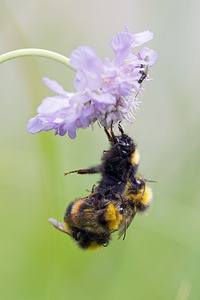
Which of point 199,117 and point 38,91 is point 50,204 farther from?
point 199,117

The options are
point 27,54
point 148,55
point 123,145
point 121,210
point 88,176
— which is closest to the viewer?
point 27,54

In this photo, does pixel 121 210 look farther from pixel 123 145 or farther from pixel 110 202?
pixel 123 145

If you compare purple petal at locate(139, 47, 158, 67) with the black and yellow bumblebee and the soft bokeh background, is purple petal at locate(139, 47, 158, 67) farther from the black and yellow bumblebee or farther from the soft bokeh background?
the soft bokeh background

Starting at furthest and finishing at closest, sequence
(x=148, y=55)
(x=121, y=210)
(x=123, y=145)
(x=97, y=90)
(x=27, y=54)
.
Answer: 1. (x=123, y=145)
2. (x=121, y=210)
3. (x=148, y=55)
4. (x=97, y=90)
5. (x=27, y=54)

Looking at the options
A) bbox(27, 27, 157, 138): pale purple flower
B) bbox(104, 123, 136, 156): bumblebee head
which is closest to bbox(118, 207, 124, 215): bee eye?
bbox(104, 123, 136, 156): bumblebee head

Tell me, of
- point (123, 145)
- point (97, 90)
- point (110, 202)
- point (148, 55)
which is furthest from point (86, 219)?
point (148, 55)

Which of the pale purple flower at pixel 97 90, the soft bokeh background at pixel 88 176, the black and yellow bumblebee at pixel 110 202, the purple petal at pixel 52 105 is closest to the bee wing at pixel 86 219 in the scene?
the black and yellow bumblebee at pixel 110 202

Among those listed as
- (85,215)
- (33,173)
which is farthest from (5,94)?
(85,215)
